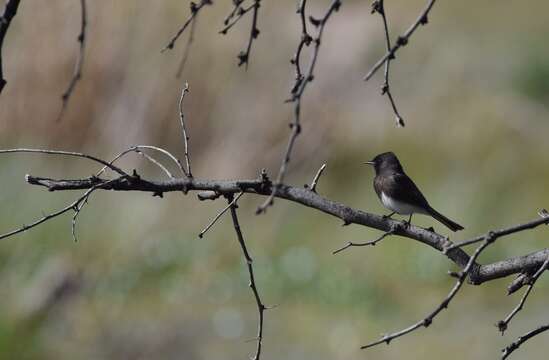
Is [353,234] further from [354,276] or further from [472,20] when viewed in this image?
[472,20]

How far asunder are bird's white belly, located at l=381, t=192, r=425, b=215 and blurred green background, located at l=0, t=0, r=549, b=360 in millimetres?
1850

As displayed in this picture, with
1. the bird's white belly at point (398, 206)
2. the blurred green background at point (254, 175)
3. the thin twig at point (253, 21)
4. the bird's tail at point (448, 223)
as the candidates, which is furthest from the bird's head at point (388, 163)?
the thin twig at point (253, 21)

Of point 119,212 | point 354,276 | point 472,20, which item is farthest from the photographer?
point 472,20

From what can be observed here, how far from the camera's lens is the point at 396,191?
510 cm

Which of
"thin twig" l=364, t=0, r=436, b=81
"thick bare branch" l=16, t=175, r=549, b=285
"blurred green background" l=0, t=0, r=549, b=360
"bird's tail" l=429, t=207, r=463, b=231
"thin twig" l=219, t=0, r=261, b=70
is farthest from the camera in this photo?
"blurred green background" l=0, t=0, r=549, b=360

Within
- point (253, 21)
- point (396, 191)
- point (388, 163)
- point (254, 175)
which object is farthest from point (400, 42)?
point (254, 175)

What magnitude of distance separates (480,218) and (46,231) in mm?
3605

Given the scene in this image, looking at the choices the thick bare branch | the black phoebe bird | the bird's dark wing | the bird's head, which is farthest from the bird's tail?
the thick bare branch

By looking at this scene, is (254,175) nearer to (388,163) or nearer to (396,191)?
(388,163)

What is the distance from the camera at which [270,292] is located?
8000 millimetres

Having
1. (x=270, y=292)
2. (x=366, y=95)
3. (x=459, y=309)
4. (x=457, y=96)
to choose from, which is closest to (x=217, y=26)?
(x=366, y=95)

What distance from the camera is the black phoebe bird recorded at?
16.8ft

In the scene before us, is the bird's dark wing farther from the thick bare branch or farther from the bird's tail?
the thick bare branch

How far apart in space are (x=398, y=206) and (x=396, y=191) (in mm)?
79
